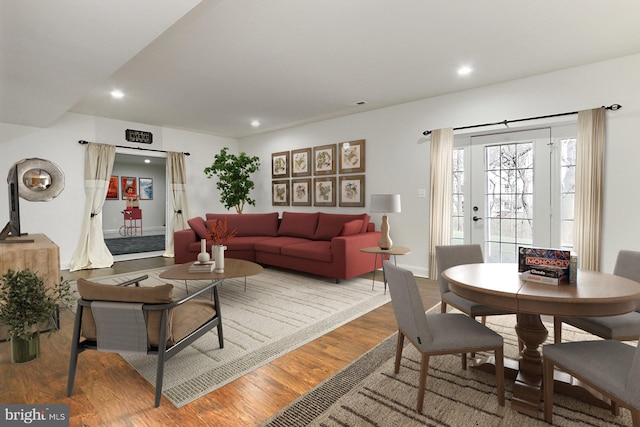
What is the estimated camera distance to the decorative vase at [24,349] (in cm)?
235

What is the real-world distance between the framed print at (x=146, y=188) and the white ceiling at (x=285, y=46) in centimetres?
631

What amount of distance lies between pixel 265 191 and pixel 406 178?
3366mm

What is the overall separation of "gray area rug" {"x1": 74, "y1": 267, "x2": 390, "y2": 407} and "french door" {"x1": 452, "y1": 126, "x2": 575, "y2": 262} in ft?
5.45

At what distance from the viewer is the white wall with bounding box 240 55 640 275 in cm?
352

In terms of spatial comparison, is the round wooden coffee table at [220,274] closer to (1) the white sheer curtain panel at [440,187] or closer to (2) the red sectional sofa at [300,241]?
(2) the red sectional sofa at [300,241]

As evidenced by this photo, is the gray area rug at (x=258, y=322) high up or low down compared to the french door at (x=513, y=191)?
down

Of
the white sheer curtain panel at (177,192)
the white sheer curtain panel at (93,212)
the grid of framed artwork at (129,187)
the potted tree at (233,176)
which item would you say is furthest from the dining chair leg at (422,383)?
the grid of framed artwork at (129,187)

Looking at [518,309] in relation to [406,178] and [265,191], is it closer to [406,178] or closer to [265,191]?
[406,178]

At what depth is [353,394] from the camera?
198cm

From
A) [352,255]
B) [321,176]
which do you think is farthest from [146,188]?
[352,255]

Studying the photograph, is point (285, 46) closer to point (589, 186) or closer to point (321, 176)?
point (321, 176)

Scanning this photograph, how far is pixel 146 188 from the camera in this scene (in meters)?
11.2

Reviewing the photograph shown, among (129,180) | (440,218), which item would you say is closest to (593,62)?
(440,218)

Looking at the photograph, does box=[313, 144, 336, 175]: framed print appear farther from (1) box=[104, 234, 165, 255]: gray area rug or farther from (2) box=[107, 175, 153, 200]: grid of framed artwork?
(2) box=[107, 175, 153, 200]: grid of framed artwork
